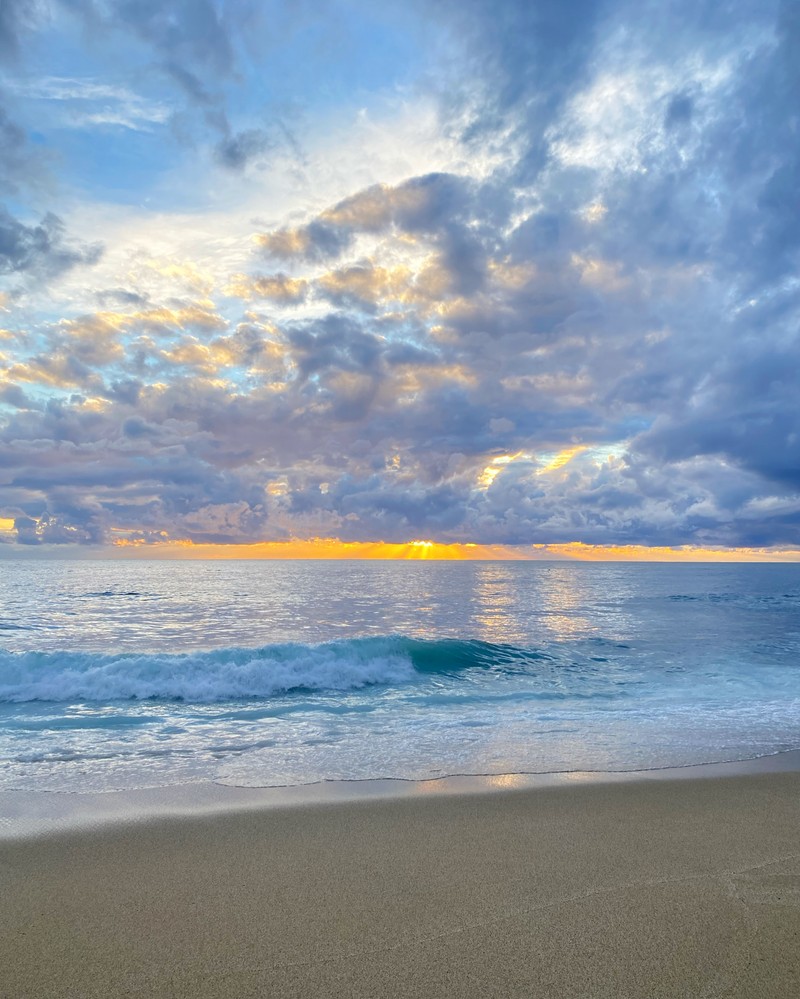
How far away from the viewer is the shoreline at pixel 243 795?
266 inches

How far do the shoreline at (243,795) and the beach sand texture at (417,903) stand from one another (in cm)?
32

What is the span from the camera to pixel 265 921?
4469 mm

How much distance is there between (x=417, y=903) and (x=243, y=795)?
365 centimetres

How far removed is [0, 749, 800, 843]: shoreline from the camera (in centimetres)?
677

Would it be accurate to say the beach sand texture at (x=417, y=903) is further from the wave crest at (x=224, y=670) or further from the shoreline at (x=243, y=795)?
the wave crest at (x=224, y=670)

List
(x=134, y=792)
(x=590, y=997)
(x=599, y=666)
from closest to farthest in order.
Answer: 1. (x=590, y=997)
2. (x=134, y=792)
3. (x=599, y=666)

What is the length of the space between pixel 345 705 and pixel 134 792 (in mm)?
7290

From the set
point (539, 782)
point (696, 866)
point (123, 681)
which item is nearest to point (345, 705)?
point (123, 681)

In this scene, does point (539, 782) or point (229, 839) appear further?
point (539, 782)

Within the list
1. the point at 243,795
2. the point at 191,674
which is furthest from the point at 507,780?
the point at 191,674

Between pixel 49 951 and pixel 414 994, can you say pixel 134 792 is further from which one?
pixel 414 994

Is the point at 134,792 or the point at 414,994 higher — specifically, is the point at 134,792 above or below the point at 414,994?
below

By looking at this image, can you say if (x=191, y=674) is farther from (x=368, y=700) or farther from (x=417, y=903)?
(x=417, y=903)

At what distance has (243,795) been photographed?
764cm
